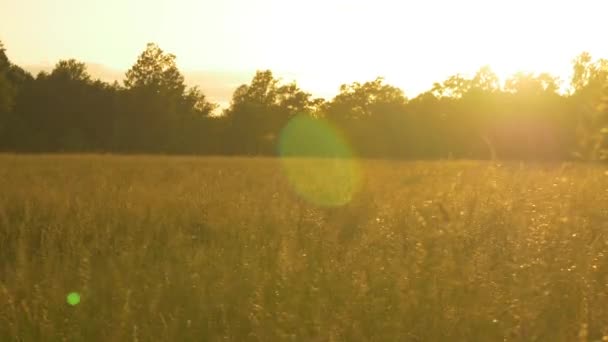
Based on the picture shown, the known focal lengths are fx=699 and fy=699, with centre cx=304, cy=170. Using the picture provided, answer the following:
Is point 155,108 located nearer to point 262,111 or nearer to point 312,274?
point 262,111

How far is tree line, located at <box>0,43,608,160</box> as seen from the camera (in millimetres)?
50094

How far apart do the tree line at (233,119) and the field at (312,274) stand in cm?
3878

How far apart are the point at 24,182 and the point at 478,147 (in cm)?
4105

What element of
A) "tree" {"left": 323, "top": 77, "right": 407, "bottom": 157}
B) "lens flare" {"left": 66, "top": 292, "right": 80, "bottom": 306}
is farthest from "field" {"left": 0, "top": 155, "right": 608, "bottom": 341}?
"tree" {"left": 323, "top": 77, "right": 407, "bottom": 157}

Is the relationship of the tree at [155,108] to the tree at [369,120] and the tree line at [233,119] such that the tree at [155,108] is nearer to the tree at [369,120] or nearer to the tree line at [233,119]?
the tree line at [233,119]

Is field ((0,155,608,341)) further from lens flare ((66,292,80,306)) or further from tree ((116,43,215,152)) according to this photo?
tree ((116,43,215,152))

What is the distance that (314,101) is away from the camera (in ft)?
256

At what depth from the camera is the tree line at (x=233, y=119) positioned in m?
50.1

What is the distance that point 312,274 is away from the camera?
16.4 feet

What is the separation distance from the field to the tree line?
38785mm

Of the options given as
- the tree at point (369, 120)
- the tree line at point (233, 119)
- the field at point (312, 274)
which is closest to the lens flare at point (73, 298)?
the field at point (312, 274)

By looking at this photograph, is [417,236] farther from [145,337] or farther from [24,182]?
[24,182]

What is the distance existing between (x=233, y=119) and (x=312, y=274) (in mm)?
58924

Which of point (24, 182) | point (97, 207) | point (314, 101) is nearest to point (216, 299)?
point (97, 207)
